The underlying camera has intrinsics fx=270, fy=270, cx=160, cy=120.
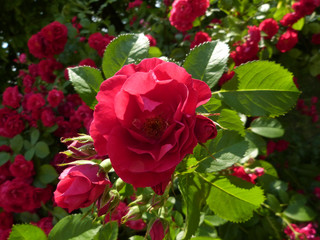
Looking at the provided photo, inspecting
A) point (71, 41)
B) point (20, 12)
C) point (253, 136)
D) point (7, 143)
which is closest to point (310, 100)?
point (253, 136)

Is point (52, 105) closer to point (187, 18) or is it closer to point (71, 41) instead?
point (71, 41)

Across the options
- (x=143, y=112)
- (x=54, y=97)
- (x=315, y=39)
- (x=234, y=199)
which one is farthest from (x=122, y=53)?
(x=315, y=39)

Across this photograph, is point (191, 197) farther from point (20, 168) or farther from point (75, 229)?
point (20, 168)

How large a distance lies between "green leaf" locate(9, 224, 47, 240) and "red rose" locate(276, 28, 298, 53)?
4.18ft

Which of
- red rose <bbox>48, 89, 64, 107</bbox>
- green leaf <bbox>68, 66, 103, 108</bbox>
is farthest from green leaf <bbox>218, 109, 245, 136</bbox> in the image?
red rose <bbox>48, 89, 64, 107</bbox>

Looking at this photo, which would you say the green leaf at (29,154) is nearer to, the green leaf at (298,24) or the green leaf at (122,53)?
the green leaf at (122,53)

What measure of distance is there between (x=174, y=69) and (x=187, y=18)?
1.03 metres

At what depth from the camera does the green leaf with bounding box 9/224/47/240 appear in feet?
1.96

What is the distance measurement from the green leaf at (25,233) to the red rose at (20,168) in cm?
67

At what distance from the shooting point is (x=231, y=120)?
23.7 inches

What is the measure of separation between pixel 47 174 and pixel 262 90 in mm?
1053

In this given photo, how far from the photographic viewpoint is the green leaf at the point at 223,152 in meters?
0.59

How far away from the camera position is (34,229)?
0.62 metres

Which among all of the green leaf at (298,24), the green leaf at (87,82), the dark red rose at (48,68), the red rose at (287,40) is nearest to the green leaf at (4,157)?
the dark red rose at (48,68)
